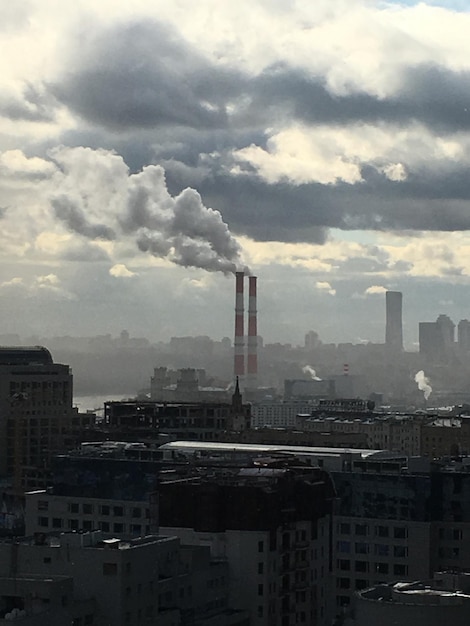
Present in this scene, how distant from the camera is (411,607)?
39.8 meters

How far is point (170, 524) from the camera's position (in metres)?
53.7

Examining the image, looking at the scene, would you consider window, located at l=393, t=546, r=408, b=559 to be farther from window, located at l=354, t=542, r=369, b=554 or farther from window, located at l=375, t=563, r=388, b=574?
window, located at l=354, t=542, r=369, b=554

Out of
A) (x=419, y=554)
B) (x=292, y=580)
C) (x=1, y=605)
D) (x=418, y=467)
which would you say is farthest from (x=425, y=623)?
(x=418, y=467)

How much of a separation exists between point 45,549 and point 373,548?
20.5 m

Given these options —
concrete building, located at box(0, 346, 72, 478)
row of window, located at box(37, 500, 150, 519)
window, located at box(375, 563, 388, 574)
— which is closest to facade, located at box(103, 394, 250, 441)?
concrete building, located at box(0, 346, 72, 478)

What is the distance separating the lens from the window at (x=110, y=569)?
4453cm

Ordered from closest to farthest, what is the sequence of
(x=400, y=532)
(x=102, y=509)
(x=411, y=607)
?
(x=411, y=607) < (x=400, y=532) < (x=102, y=509)

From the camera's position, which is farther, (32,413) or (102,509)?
(32,413)

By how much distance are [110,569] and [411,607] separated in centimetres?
894

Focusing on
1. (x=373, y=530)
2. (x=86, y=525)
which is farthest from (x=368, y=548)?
(x=86, y=525)

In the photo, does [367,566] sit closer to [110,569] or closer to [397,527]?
[397,527]

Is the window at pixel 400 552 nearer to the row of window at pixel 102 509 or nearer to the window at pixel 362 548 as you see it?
the window at pixel 362 548

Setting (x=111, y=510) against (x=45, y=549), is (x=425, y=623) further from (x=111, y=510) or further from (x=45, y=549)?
(x=111, y=510)

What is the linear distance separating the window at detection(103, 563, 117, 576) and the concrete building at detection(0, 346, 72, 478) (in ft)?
238
